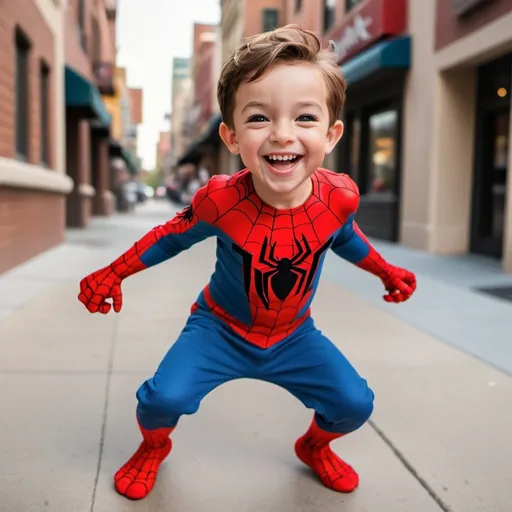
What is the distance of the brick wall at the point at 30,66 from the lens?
7706mm

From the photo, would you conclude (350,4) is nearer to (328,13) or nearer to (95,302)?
(328,13)

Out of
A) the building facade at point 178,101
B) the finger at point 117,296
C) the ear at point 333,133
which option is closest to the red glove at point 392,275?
the ear at point 333,133

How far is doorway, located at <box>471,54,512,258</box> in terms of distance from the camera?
10.4 meters

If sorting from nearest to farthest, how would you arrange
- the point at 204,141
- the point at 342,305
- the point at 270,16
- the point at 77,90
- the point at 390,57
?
the point at 342,305 → the point at 390,57 → the point at 77,90 → the point at 270,16 → the point at 204,141

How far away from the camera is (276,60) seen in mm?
2041

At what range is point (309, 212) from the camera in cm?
226

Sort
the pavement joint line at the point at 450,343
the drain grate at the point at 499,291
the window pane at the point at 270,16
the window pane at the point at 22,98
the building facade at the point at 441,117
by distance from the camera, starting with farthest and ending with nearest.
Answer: the window pane at the point at 270,16 → the building facade at the point at 441,117 → the window pane at the point at 22,98 → the drain grate at the point at 499,291 → the pavement joint line at the point at 450,343

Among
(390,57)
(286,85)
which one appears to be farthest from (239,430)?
(390,57)

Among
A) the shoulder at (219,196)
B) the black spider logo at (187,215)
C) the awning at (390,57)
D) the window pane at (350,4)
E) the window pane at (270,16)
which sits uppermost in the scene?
the window pane at (270,16)

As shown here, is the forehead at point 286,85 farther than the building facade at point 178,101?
No

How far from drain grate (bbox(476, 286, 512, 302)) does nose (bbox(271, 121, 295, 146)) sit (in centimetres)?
512

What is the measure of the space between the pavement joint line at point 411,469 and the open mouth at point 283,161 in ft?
4.19

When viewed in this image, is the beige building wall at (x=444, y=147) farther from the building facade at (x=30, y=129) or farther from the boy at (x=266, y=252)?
the boy at (x=266, y=252)

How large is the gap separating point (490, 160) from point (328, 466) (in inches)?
368
